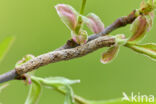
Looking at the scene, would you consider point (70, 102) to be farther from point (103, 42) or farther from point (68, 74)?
point (68, 74)

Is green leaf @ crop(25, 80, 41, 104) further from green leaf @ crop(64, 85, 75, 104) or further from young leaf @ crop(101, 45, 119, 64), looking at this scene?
young leaf @ crop(101, 45, 119, 64)

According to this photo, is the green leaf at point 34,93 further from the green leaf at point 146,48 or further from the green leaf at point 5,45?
the green leaf at point 146,48

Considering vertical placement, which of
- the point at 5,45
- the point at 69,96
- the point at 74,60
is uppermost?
the point at 74,60

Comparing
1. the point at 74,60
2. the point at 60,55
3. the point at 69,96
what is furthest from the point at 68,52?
the point at 74,60

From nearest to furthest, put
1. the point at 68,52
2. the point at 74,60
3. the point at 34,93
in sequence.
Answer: the point at 68,52
the point at 34,93
the point at 74,60

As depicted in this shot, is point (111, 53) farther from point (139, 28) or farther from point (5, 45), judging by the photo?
point (5, 45)

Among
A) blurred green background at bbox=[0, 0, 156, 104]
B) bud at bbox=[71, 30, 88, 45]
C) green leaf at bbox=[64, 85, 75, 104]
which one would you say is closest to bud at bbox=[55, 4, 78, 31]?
bud at bbox=[71, 30, 88, 45]

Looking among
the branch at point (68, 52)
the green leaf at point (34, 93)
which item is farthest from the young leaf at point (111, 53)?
the green leaf at point (34, 93)
